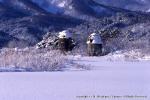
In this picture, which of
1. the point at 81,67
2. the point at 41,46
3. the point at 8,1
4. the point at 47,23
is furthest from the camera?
the point at 8,1

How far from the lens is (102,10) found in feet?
569

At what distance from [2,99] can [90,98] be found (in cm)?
163

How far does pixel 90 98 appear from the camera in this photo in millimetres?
10219

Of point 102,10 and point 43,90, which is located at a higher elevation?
point 102,10

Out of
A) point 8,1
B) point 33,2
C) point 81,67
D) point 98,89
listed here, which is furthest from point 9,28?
point 98,89

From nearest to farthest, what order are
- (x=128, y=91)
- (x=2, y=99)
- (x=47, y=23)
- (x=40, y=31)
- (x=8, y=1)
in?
(x=2, y=99)
(x=128, y=91)
(x=40, y=31)
(x=47, y=23)
(x=8, y=1)

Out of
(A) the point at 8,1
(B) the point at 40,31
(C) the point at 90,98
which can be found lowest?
(C) the point at 90,98

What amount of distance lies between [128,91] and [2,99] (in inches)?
Answer: 116

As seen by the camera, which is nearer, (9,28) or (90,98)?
(90,98)

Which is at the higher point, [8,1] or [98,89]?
[8,1]

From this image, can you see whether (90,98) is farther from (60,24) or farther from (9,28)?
(60,24)

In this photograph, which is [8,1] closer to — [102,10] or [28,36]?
[102,10]

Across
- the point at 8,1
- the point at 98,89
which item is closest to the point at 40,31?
the point at 8,1

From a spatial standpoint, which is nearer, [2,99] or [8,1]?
[2,99]
